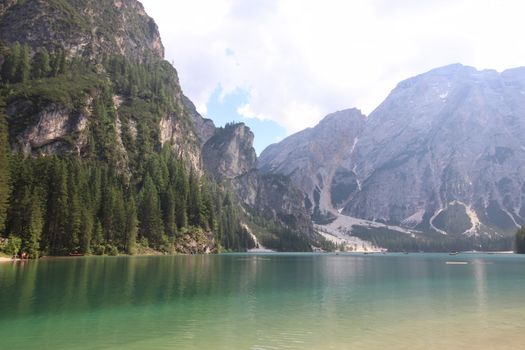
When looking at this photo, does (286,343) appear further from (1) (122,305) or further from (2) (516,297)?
(2) (516,297)

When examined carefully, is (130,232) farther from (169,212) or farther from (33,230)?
(33,230)

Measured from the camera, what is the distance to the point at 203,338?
78.7ft

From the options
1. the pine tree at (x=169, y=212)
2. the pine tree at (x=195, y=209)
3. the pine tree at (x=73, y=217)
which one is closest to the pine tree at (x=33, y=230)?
the pine tree at (x=73, y=217)

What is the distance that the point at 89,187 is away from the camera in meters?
124

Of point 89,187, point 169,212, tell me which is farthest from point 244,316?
point 169,212

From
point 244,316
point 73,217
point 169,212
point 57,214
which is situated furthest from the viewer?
point 169,212

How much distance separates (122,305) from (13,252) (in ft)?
202

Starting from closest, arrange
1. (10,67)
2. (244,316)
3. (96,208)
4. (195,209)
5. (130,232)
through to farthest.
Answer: (244,316) < (96,208) < (130,232) < (10,67) < (195,209)

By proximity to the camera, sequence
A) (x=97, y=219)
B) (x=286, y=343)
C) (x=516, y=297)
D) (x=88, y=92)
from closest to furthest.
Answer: (x=286, y=343)
(x=516, y=297)
(x=97, y=219)
(x=88, y=92)

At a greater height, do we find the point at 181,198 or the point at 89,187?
the point at 181,198

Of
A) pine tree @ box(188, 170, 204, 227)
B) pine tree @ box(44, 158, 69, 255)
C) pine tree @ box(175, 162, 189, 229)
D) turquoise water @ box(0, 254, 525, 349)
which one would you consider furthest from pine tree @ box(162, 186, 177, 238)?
turquoise water @ box(0, 254, 525, 349)

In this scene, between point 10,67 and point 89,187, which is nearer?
point 89,187

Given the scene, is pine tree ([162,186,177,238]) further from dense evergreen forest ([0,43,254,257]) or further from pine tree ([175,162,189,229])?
pine tree ([175,162,189,229])

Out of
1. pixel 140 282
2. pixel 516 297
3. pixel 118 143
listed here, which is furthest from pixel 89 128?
pixel 516 297
